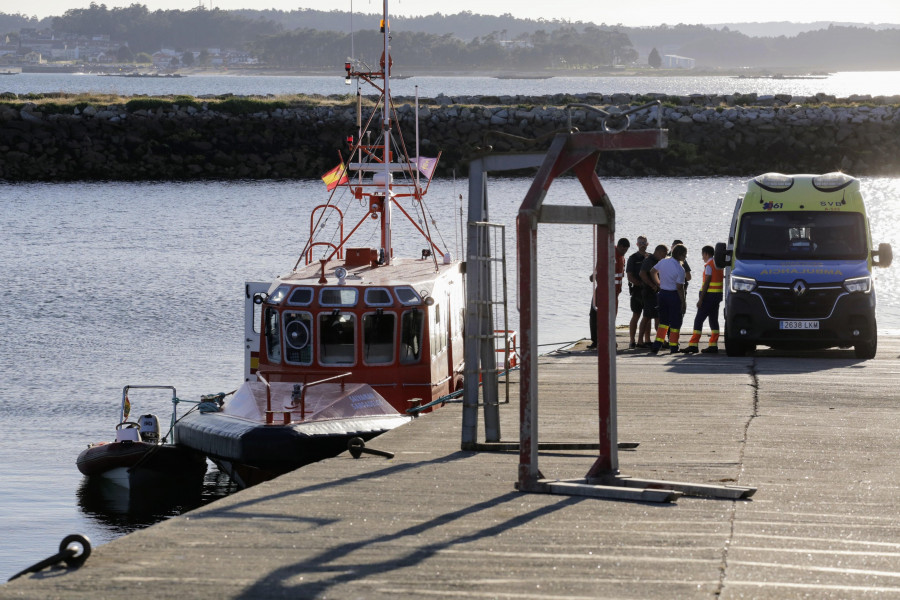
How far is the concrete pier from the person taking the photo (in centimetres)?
691

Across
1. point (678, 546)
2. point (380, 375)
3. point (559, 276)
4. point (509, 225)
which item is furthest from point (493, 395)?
point (509, 225)

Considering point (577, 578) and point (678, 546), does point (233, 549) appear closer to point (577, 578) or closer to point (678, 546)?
point (577, 578)

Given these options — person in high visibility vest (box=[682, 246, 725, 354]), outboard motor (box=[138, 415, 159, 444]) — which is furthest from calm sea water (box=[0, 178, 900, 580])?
person in high visibility vest (box=[682, 246, 725, 354])

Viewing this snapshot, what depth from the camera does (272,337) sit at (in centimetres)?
1488

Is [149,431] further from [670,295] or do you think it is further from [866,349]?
[866,349]

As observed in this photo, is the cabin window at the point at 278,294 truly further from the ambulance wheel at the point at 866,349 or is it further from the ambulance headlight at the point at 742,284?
the ambulance wheel at the point at 866,349

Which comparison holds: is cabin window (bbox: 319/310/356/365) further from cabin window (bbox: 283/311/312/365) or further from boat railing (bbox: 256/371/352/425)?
boat railing (bbox: 256/371/352/425)

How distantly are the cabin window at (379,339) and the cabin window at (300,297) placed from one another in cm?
74

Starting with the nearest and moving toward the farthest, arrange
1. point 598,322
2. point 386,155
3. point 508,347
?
point 598,322 → point 508,347 → point 386,155

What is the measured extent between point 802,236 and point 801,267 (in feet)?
2.02

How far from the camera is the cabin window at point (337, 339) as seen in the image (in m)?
14.6

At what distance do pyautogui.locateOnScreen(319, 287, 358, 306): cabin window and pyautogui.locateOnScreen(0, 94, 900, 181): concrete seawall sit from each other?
1878 inches

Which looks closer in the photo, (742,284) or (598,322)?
(598,322)

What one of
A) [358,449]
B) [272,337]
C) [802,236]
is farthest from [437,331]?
[358,449]
